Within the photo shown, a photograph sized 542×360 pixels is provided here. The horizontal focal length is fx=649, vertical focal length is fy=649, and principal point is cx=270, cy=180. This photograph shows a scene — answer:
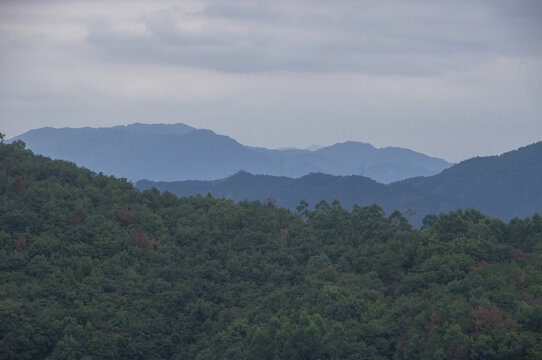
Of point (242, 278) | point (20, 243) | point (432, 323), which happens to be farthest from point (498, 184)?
point (20, 243)

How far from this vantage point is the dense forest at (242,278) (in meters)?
23.7

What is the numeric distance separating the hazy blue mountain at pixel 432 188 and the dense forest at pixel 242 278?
284 ft

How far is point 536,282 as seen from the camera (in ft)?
81.1

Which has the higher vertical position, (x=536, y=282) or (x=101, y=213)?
(x=101, y=213)

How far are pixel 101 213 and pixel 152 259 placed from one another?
14.0 ft

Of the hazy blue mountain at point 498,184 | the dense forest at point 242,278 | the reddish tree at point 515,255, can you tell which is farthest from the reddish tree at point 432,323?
the hazy blue mountain at point 498,184

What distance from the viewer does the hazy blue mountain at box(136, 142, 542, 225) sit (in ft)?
412

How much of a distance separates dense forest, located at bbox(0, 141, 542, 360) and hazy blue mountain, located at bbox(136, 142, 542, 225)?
86.4 meters

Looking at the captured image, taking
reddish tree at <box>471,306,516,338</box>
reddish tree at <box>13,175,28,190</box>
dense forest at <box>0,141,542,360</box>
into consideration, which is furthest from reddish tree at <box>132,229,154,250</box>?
reddish tree at <box>471,306,516,338</box>

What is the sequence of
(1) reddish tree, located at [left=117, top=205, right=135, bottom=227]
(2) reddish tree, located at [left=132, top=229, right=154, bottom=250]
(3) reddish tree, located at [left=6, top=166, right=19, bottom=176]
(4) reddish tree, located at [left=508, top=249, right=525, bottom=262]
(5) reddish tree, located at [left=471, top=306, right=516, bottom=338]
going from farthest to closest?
(3) reddish tree, located at [left=6, top=166, right=19, bottom=176]
(1) reddish tree, located at [left=117, top=205, right=135, bottom=227]
(2) reddish tree, located at [left=132, top=229, right=154, bottom=250]
(4) reddish tree, located at [left=508, top=249, right=525, bottom=262]
(5) reddish tree, located at [left=471, top=306, right=516, bottom=338]

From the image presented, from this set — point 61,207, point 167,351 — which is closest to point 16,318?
point 167,351

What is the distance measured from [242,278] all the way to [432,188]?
384 ft

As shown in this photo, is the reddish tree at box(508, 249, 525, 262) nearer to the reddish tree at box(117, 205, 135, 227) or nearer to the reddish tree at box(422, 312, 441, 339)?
the reddish tree at box(422, 312, 441, 339)

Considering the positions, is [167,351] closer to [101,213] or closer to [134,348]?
[134,348]
